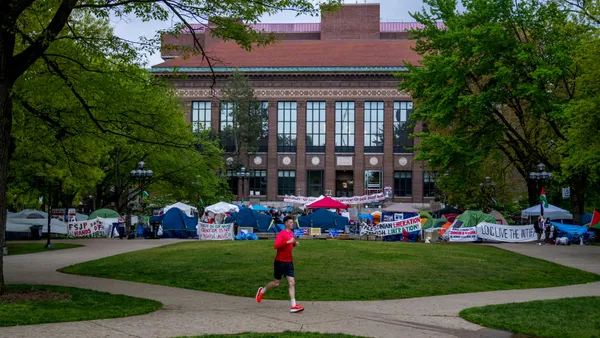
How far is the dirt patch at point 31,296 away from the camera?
12.9 m

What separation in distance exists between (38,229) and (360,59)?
153ft

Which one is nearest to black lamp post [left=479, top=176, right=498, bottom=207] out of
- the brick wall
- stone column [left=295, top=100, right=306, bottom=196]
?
stone column [left=295, top=100, right=306, bottom=196]

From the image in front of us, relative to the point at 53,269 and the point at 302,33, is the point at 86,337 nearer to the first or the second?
the point at 53,269

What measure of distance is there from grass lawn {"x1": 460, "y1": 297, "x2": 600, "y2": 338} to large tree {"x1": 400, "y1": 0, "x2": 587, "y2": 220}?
22264 mm

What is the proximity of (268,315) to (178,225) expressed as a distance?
30.0 m

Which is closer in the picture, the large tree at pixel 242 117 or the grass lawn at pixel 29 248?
the grass lawn at pixel 29 248

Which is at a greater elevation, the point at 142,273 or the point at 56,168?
the point at 56,168

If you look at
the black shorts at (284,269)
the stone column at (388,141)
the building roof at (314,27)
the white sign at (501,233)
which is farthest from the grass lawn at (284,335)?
the building roof at (314,27)

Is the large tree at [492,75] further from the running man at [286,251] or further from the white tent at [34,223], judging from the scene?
the running man at [286,251]

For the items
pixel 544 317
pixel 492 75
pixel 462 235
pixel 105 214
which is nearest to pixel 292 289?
pixel 544 317

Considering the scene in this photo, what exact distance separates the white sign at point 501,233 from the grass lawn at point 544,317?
923 inches

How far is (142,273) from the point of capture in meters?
19.1

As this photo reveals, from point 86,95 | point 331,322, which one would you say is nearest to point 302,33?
point 86,95

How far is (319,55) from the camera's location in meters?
79.5
